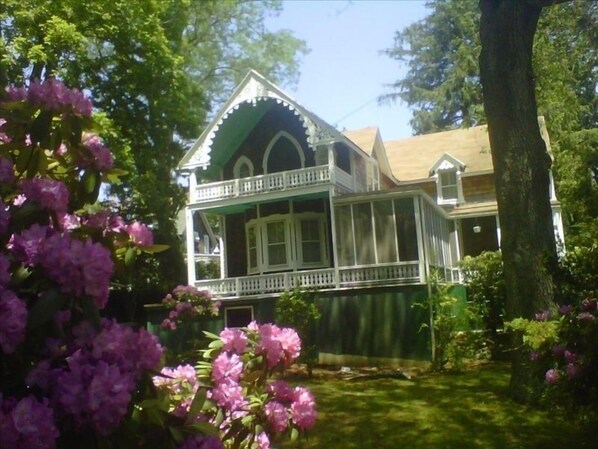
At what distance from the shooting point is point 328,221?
19734mm

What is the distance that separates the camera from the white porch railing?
1634 cm

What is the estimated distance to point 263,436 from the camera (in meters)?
3.08

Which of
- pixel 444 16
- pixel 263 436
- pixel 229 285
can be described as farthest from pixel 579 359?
pixel 444 16

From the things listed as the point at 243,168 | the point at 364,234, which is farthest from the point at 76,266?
the point at 243,168

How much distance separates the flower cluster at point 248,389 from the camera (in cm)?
295

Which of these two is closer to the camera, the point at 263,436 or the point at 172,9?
the point at 263,436

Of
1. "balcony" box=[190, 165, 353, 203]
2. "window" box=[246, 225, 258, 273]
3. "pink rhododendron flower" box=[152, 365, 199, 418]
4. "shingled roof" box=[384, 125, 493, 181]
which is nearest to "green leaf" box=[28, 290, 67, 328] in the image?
"pink rhododendron flower" box=[152, 365, 199, 418]

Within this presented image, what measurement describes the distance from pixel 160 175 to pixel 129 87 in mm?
4016

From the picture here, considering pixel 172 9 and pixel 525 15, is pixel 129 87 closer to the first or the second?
pixel 172 9

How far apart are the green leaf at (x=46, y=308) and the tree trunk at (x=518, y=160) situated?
767 cm

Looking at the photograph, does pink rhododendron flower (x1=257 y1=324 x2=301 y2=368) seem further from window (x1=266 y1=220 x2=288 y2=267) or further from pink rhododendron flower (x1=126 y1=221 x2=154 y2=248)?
window (x1=266 y1=220 x2=288 y2=267)

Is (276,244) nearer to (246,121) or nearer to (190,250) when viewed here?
(190,250)

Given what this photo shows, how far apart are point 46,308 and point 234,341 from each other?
1441mm

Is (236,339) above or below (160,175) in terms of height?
below
